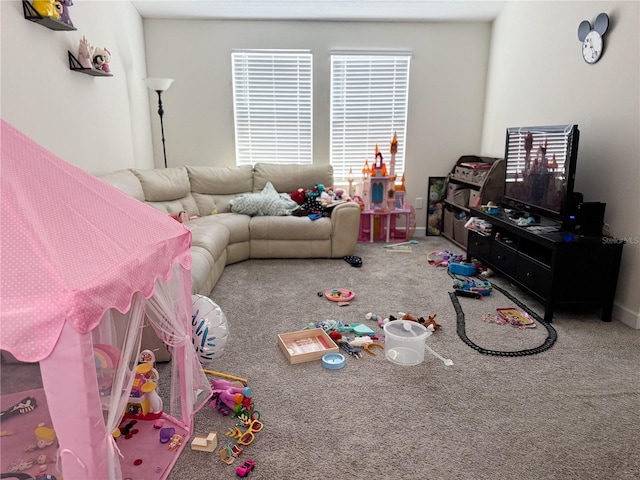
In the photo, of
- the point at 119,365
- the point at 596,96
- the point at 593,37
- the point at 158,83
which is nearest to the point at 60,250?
the point at 119,365

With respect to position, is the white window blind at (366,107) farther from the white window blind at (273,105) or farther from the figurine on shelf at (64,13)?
the figurine on shelf at (64,13)

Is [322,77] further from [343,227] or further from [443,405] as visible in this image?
[443,405]

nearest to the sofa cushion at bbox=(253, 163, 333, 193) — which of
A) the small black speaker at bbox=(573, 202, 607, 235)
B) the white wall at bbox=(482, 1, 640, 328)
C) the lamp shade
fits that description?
the lamp shade

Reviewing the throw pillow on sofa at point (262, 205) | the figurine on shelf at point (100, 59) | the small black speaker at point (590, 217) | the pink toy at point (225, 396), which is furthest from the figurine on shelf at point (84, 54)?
the small black speaker at point (590, 217)

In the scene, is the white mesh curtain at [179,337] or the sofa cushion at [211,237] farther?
the sofa cushion at [211,237]

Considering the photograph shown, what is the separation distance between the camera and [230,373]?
7.31ft

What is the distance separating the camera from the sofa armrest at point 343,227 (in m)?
4.14

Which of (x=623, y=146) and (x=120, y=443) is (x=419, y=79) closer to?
(x=623, y=146)

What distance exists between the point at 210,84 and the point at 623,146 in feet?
13.1

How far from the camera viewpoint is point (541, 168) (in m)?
3.16

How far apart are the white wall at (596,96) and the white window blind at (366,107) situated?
127cm

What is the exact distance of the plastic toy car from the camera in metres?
1.56

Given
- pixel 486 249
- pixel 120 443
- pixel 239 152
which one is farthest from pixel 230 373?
pixel 239 152

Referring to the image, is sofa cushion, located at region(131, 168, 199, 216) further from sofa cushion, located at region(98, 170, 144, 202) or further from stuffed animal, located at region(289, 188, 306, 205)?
stuffed animal, located at region(289, 188, 306, 205)
